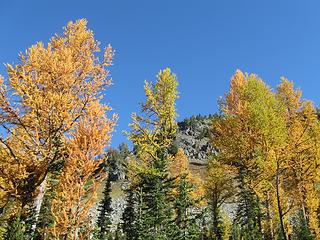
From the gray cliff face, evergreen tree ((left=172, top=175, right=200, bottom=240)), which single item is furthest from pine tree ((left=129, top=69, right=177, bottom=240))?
the gray cliff face

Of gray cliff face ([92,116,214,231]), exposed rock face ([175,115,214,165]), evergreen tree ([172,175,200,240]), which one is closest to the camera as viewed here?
evergreen tree ([172,175,200,240])

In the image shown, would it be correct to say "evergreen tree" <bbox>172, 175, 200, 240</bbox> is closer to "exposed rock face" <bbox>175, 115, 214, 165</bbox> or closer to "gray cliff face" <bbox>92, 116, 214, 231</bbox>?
"gray cliff face" <bbox>92, 116, 214, 231</bbox>

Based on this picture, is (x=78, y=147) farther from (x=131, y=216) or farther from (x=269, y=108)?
(x=131, y=216)

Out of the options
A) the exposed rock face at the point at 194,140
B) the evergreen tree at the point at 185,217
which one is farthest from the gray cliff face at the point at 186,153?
the evergreen tree at the point at 185,217

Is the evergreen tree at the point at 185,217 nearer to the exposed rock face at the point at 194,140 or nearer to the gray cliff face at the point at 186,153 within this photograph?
the gray cliff face at the point at 186,153

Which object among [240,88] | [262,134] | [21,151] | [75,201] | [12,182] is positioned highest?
[240,88]

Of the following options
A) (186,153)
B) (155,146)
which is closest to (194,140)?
(186,153)

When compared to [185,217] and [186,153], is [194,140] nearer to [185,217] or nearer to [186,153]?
[186,153]

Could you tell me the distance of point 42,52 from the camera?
13.2 metres

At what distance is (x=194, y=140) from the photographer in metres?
154

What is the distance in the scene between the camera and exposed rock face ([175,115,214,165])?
5246 inches

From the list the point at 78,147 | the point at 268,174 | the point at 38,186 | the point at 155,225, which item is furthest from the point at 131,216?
the point at 78,147

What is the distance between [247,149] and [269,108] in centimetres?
336

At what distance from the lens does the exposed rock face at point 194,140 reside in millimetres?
133250
